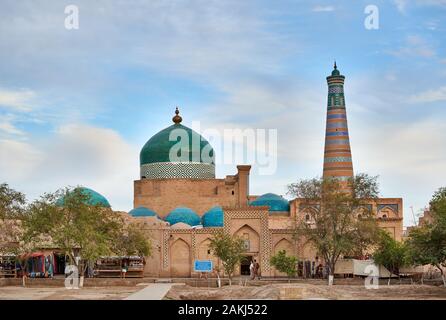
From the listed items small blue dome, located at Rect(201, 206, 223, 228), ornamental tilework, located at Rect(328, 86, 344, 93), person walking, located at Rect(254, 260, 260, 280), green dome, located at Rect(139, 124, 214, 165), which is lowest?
person walking, located at Rect(254, 260, 260, 280)

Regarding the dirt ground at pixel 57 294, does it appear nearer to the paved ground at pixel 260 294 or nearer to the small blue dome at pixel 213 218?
the paved ground at pixel 260 294

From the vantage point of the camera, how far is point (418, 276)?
4259 centimetres

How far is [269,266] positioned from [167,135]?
53.3 ft

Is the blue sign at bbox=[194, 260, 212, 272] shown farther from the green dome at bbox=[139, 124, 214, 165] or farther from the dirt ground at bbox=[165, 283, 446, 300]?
the green dome at bbox=[139, 124, 214, 165]

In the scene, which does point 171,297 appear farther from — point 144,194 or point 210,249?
point 144,194

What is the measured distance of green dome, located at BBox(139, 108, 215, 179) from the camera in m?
59.7

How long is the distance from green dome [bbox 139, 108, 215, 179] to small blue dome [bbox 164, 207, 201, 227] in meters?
3.81

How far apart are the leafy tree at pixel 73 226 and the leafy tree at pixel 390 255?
12.9 meters

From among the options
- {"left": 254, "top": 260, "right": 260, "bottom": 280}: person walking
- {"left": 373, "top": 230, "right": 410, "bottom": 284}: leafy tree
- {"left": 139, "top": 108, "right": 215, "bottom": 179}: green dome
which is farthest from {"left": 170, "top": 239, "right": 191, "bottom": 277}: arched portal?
{"left": 373, "top": 230, "right": 410, "bottom": 284}: leafy tree

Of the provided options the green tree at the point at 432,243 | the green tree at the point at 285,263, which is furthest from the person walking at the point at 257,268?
the green tree at the point at 432,243

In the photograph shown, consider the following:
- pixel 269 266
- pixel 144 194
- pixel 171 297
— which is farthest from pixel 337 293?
pixel 144 194

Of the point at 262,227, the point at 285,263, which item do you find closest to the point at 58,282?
the point at 285,263

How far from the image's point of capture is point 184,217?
55.5 meters
